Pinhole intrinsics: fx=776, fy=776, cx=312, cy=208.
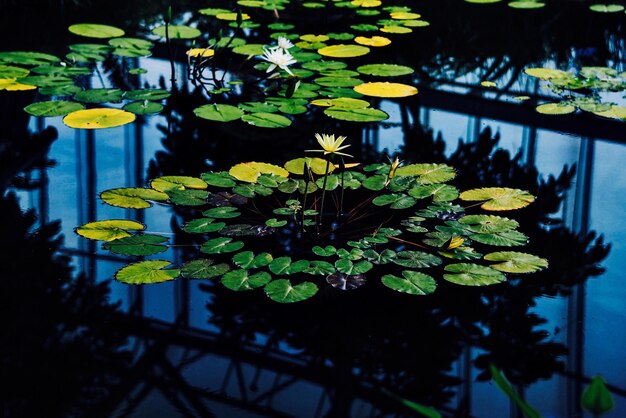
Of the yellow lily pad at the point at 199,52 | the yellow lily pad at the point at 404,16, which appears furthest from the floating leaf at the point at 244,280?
the yellow lily pad at the point at 404,16

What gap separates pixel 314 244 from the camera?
2.24 meters

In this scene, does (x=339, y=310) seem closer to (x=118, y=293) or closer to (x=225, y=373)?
(x=225, y=373)

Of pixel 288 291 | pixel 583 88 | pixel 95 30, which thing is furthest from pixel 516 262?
pixel 95 30

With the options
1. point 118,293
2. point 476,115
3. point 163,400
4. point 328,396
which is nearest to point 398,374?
point 328,396

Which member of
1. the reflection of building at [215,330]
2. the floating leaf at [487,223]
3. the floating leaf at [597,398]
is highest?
the floating leaf at [597,398]

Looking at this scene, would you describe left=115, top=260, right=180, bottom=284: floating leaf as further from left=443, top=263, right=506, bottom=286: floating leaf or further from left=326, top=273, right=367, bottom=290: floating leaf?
left=443, top=263, right=506, bottom=286: floating leaf

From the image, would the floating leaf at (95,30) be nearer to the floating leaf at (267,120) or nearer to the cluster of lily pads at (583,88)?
the floating leaf at (267,120)

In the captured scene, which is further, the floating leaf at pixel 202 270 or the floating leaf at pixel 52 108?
the floating leaf at pixel 52 108

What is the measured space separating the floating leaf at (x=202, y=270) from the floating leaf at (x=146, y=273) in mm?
27

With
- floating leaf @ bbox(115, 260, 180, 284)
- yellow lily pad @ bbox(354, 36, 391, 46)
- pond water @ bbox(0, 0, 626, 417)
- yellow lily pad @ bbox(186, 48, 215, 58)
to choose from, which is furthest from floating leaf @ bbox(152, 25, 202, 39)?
floating leaf @ bbox(115, 260, 180, 284)

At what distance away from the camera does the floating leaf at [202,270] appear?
205 cm

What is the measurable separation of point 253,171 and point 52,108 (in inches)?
43.7

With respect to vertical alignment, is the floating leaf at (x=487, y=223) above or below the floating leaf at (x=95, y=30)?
below

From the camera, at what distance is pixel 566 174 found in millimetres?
2895
